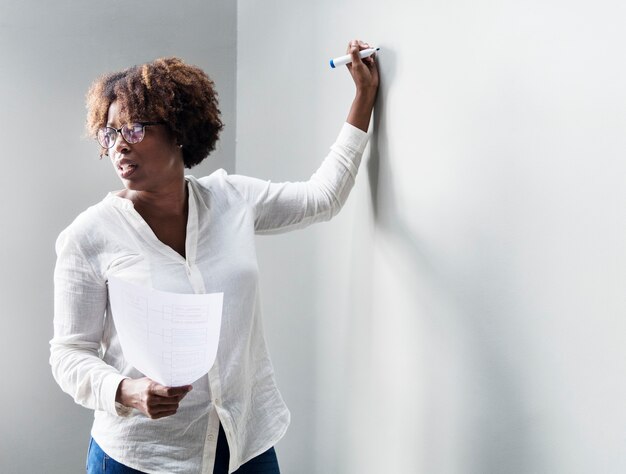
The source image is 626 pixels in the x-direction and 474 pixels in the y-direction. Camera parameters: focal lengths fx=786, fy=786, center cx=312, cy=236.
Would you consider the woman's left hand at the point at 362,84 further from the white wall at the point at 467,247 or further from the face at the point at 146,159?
the face at the point at 146,159

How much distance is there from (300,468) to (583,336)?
1.18 meters

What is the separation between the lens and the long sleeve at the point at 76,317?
1.34m

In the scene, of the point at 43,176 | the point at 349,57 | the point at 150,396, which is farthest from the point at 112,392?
the point at 43,176

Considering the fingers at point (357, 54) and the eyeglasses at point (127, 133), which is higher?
the fingers at point (357, 54)

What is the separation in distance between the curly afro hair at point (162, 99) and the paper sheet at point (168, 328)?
0.38m

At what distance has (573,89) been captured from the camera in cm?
100

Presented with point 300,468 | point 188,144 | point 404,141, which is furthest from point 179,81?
point 300,468

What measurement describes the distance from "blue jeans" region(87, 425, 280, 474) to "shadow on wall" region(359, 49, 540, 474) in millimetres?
276

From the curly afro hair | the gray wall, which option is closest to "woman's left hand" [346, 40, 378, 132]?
the curly afro hair

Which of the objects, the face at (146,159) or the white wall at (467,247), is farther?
the face at (146,159)

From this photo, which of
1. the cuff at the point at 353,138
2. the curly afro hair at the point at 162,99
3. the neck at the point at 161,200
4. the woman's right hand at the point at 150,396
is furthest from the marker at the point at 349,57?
the woman's right hand at the point at 150,396

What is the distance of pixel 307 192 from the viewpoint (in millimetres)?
1573

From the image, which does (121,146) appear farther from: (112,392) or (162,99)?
(112,392)

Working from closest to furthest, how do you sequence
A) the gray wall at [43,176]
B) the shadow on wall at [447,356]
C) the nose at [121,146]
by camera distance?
1. the shadow on wall at [447,356]
2. the nose at [121,146]
3. the gray wall at [43,176]
